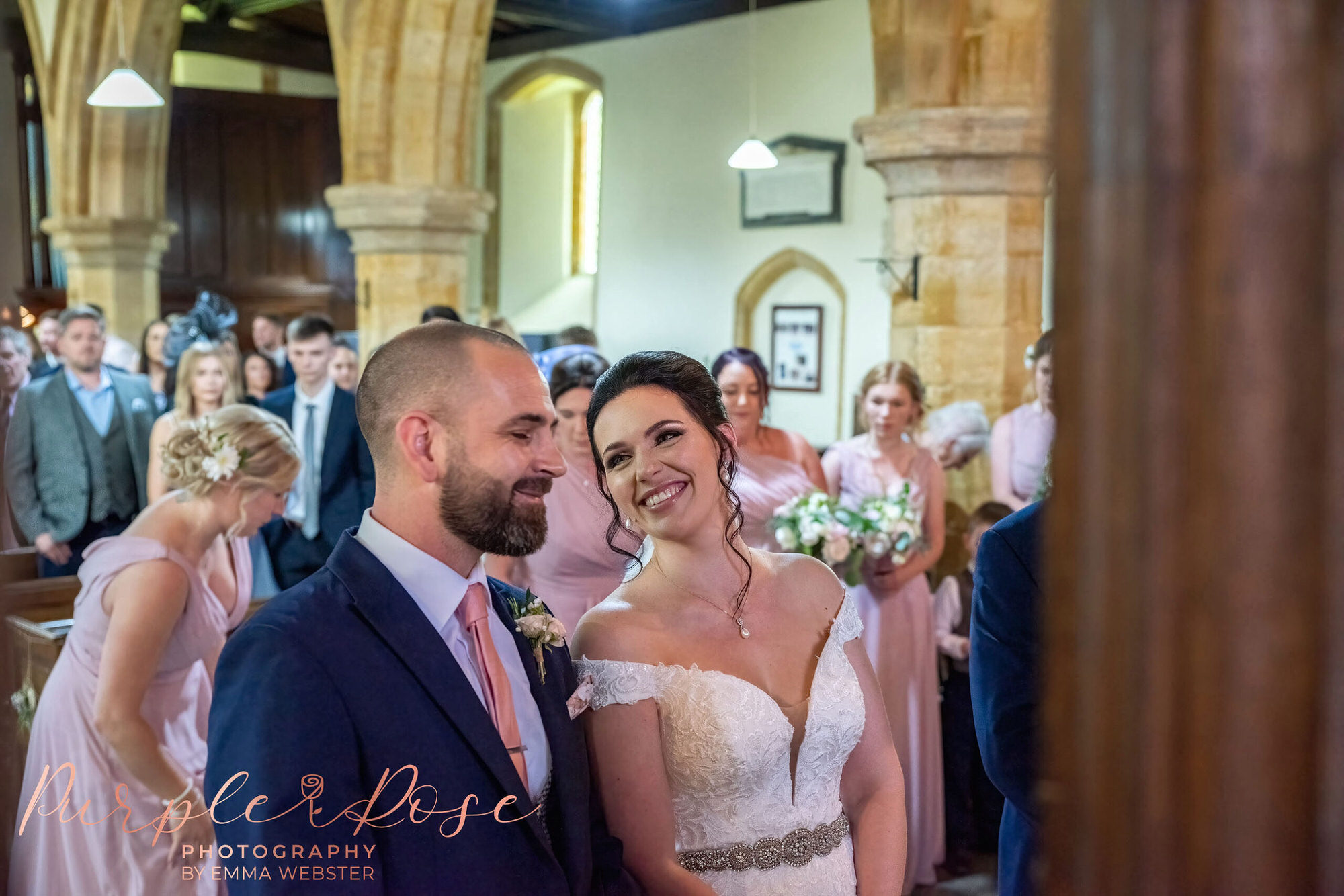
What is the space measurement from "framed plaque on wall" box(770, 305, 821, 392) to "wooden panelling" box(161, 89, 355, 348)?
5.47 metres

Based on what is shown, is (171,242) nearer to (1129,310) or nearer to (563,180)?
(563,180)

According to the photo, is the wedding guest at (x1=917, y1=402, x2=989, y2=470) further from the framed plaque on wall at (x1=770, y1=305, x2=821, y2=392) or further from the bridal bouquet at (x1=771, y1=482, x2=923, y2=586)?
the framed plaque on wall at (x1=770, y1=305, x2=821, y2=392)

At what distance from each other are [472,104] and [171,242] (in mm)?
7555

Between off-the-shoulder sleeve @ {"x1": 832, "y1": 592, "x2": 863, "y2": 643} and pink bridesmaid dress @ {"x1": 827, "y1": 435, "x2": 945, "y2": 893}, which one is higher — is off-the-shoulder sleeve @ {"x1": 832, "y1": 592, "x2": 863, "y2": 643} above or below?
above

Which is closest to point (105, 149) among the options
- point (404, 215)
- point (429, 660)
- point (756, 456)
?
point (404, 215)

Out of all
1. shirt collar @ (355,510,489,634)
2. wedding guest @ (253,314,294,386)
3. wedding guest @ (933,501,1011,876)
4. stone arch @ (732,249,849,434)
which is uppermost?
stone arch @ (732,249,849,434)

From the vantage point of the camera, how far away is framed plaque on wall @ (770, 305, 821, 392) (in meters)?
12.0

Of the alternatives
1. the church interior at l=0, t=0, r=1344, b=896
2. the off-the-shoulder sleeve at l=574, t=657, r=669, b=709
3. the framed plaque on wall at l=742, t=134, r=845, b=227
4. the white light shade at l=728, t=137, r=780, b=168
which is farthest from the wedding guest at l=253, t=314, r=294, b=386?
the off-the-shoulder sleeve at l=574, t=657, r=669, b=709

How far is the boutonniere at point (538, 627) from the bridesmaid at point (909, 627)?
2.60 m

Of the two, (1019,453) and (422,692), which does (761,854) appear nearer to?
(422,692)

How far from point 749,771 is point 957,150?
4004 millimetres

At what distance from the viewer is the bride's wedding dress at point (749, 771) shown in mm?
1862

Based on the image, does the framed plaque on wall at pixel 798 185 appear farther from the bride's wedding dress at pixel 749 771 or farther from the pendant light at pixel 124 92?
the bride's wedding dress at pixel 749 771

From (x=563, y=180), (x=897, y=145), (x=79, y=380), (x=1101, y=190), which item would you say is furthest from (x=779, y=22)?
(x=1101, y=190)
